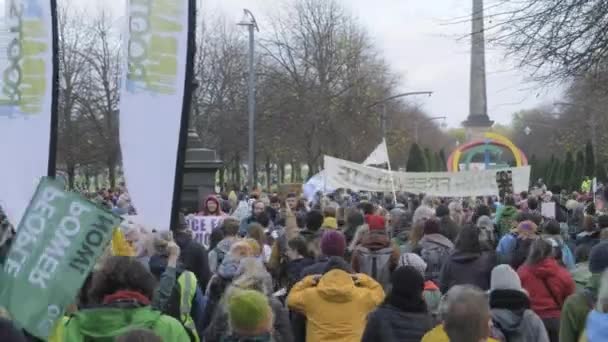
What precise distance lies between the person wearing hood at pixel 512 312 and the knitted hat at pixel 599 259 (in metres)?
0.57

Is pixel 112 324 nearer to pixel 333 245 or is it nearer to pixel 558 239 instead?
pixel 333 245

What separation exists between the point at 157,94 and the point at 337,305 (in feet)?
14.1

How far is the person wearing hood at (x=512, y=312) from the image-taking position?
6.06 m

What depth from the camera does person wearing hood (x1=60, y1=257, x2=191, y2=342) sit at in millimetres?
4773

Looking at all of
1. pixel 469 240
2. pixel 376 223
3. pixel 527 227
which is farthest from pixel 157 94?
pixel 527 227

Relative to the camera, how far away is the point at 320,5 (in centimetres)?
5425

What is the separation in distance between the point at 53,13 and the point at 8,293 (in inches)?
315

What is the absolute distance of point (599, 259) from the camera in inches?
254

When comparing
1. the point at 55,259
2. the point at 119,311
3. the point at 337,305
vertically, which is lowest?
the point at 337,305

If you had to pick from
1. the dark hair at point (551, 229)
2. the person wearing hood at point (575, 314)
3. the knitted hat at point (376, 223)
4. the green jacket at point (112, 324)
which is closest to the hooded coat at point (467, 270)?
the dark hair at point (551, 229)

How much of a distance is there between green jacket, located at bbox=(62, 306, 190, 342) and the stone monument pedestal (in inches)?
654

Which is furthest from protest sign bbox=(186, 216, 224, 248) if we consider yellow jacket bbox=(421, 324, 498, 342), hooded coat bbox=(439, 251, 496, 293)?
yellow jacket bbox=(421, 324, 498, 342)

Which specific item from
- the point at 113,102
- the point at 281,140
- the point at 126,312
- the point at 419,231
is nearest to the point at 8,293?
the point at 126,312

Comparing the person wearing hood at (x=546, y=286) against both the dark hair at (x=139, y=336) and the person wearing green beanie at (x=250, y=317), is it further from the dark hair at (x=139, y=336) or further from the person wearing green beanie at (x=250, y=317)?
the dark hair at (x=139, y=336)
